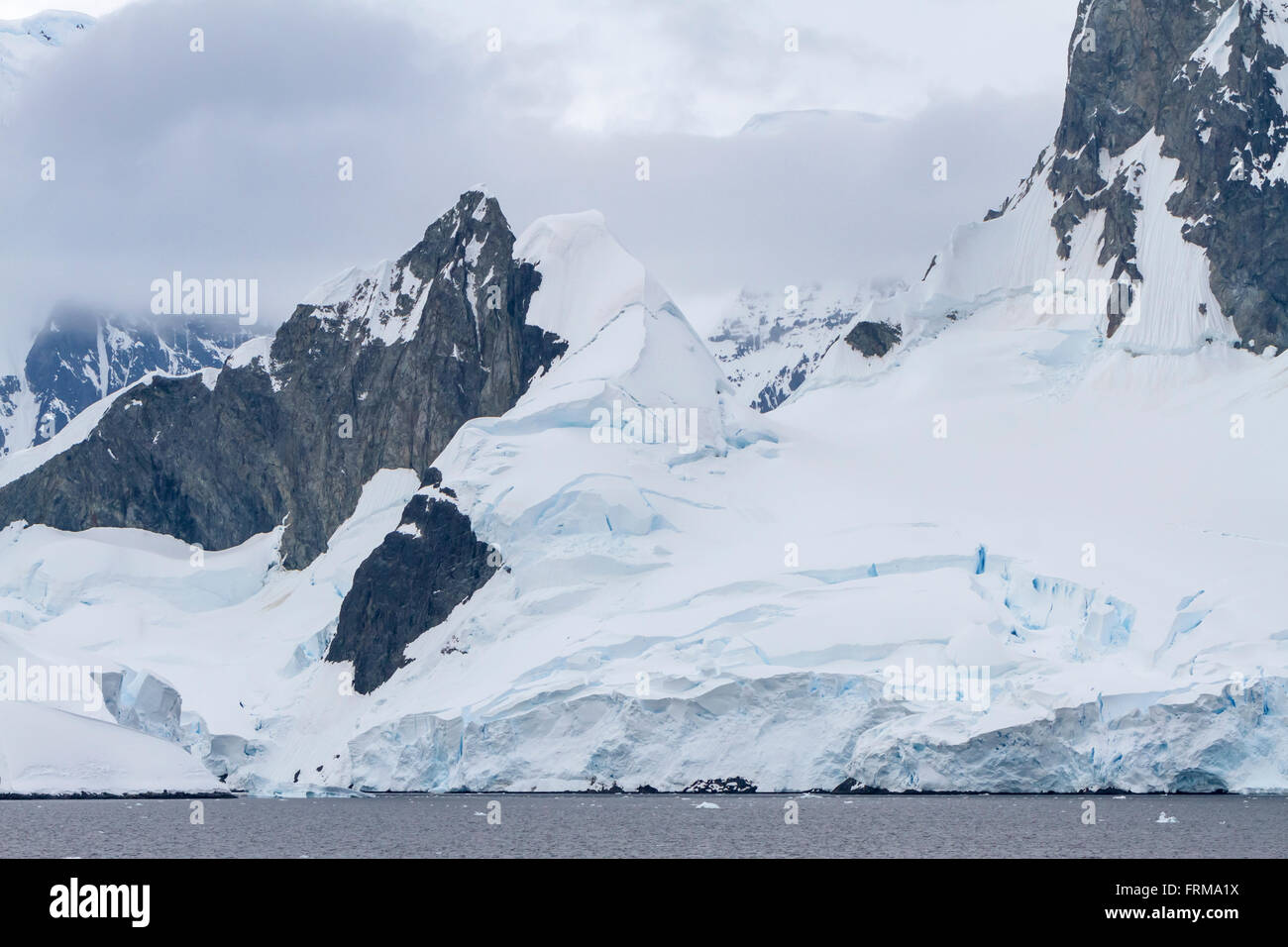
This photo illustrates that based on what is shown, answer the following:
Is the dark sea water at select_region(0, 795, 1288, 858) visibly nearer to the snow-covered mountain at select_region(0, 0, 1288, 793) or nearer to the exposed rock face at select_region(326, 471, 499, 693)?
the snow-covered mountain at select_region(0, 0, 1288, 793)

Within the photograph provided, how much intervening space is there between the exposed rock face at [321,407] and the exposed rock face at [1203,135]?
35901 millimetres

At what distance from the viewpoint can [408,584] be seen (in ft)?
299

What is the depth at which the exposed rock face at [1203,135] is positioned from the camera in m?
104

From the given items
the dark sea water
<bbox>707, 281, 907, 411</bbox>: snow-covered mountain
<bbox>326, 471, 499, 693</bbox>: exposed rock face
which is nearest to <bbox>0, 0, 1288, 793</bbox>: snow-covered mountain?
<bbox>326, 471, 499, 693</bbox>: exposed rock face

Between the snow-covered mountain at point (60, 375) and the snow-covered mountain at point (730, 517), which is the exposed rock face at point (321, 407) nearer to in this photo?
the snow-covered mountain at point (730, 517)

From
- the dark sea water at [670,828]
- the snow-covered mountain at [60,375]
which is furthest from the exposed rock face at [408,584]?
the snow-covered mountain at [60,375]

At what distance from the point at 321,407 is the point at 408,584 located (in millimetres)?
34728

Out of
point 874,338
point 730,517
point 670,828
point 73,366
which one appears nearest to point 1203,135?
point 874,338

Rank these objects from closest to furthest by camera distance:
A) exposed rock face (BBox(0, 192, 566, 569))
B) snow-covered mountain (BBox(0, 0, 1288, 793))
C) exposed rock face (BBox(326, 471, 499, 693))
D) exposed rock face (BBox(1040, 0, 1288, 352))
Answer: snow-covered mountain (BBox(0, 0, 1288, 793))
exposed rock face (BBox(326, 471, 499, 693))
exposed rock face (BBox(1040, 0, 1288, 352))
exposed rock face (BBox(0, 192, 566, 569))

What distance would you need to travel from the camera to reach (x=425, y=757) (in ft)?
236

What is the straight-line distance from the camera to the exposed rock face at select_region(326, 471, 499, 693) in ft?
289

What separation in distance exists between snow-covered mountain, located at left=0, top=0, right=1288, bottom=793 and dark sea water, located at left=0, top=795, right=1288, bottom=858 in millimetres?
2465

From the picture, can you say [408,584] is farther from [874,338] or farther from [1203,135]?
[1203,135]
